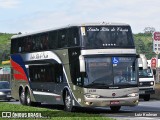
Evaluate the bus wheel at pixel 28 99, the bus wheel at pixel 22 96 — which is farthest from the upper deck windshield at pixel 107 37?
the bus wheel at pixel 22 96

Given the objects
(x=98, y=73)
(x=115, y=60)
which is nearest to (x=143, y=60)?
(x=115, y=60)

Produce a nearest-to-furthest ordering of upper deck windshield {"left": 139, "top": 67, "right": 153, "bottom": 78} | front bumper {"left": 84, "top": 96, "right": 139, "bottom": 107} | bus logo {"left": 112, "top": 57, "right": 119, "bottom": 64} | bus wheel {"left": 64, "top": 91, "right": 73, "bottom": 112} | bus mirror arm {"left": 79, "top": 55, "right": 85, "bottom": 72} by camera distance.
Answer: bus mirror arm {"left": 79, "top": 55, "right": 85, "bottom": 72} → front bumper {"left": 84, "top": 96, "right": 139, "bottom": 107} → bus logo {"left": 112, "top": 57, "right": 119, "bottom": 64} → bus wheel {"left": 64, "top": 91, "right": 73, "bottom": 112} → upper deck windshield {"left": 139, "top": 67, "right": 153, "bottom": 78}

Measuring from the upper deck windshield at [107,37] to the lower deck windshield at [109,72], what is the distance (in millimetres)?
694

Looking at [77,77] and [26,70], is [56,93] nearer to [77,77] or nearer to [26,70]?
[77,77]

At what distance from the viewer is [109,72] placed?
73.9 feet

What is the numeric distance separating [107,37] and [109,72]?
1.64 meters

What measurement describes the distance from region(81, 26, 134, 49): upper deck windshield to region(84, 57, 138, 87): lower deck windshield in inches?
27.3

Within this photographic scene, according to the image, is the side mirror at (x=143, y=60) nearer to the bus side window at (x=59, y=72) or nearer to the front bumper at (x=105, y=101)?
the front bumper at (x=105, y=101)

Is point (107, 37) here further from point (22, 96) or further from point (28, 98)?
point (22, 96)

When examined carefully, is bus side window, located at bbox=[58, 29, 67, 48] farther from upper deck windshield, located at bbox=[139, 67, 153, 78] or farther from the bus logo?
upper deck windshield, located at bbox=[139, 67, 153, 78]

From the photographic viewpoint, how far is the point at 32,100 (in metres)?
29.8

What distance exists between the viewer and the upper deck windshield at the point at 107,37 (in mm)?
23031

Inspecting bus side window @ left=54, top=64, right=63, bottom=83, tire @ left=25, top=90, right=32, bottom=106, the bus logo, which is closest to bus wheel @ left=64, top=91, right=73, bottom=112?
bus side window @ left=54, top=64, right=63, bottom=83

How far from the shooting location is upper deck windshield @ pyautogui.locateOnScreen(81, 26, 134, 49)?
75.6 feet
